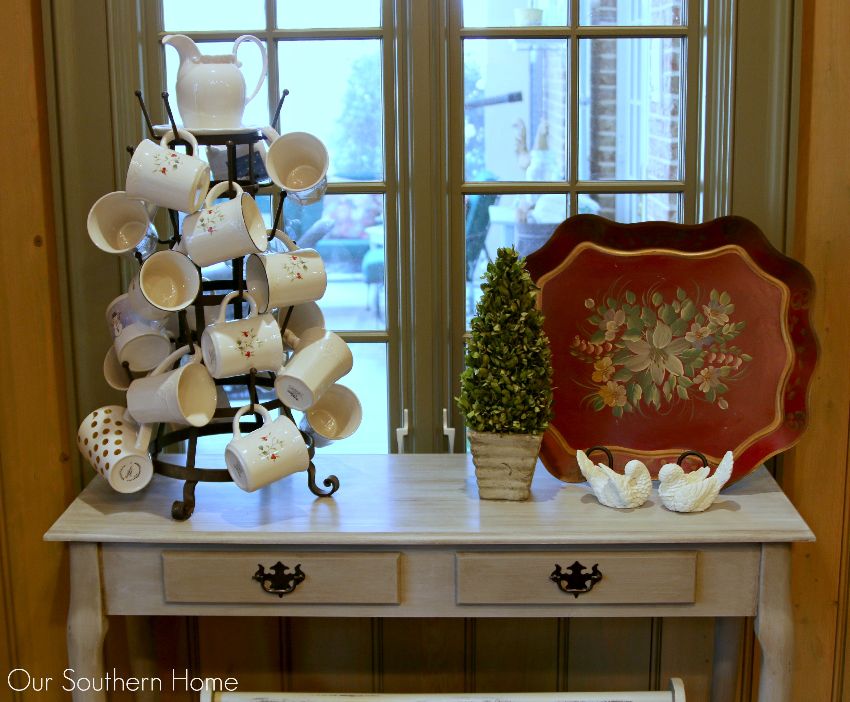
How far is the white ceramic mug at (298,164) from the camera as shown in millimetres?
1992

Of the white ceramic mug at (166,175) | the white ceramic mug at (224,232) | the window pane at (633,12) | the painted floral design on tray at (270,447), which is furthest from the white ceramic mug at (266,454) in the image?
the window pane at (633,12)

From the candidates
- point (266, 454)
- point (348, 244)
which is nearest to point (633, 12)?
point (348, 244)

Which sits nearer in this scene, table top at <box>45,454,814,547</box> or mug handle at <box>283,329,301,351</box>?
table top at <box>45,454,814,547</box>

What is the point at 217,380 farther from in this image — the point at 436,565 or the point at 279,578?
the point at 436,565

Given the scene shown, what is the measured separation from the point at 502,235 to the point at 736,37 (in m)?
0.64

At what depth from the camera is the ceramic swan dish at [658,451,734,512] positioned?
6.47 feet

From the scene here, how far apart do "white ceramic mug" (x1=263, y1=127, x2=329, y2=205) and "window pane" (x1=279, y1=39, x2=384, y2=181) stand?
0.29 m

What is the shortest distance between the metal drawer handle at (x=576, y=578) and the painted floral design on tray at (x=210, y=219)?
2.86ft

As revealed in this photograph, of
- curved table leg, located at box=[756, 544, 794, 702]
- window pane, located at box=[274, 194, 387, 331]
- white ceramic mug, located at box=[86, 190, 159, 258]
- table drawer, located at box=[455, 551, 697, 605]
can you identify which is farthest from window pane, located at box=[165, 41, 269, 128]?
curved table leg, located at box=[756, 544, 794, 702]

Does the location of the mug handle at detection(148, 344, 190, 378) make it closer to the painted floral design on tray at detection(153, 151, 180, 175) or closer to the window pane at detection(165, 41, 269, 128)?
the painted floral design on tray at detection(153, 151, 180, 175)

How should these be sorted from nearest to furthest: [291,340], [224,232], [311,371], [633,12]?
[224,232] → [311,371] → [291,340] → [633,12]

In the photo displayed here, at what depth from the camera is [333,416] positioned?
2180mm

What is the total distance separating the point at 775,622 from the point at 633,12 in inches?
50.7

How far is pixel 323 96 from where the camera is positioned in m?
2.30
